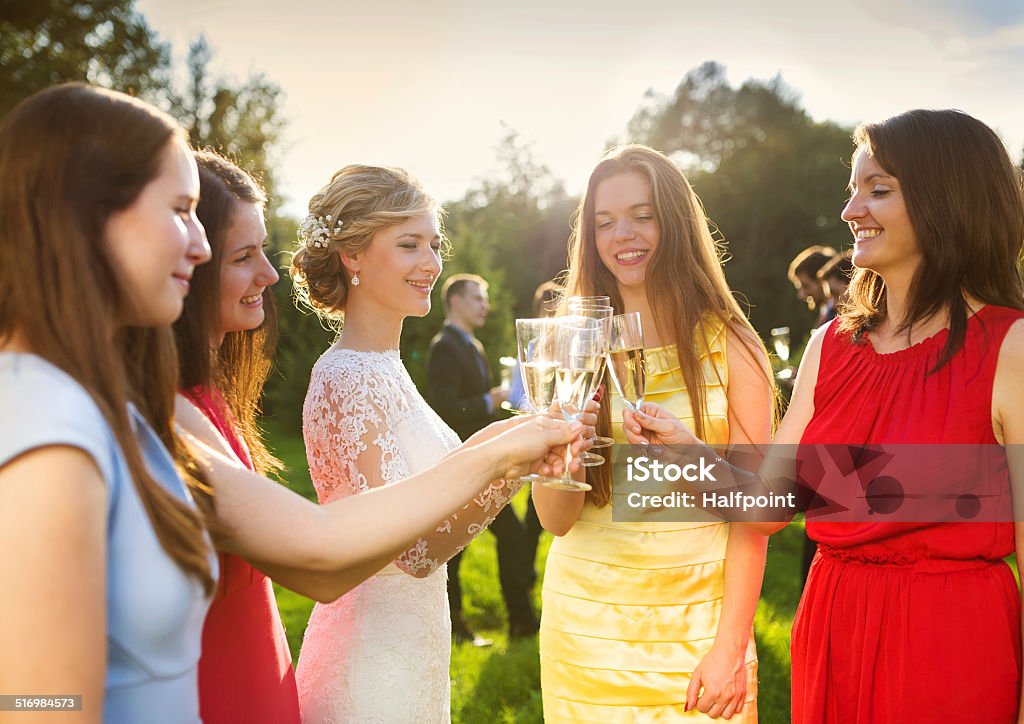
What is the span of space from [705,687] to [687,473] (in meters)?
0.65

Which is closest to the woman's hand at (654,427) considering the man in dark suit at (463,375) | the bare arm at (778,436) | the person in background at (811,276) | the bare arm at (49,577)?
the bare arm at (778,436)

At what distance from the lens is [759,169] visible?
26031 millimetres

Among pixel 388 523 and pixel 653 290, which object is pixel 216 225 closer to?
pixel 388 523

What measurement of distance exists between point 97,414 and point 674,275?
2149 mm

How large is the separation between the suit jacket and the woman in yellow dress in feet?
15.9

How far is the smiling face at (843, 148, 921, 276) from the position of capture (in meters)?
2.57

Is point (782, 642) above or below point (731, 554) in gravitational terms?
below

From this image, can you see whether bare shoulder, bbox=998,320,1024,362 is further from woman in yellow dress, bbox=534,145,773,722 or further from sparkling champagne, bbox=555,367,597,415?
sparkling champagne, bbox=555,367,597,415

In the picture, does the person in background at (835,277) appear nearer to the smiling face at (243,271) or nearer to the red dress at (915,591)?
the red dress at (915,591)

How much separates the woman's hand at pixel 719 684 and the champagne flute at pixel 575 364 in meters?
0.89

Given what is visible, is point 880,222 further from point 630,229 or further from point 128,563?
point 128,563

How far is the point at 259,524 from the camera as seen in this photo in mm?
1671

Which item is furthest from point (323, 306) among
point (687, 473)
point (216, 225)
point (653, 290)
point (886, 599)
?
point (886, 599)

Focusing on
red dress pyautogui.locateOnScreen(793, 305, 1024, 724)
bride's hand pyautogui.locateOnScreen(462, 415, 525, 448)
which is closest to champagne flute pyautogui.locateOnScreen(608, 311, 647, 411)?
bride's hand pyautogui.locateOnScreen(462, 415, 525, 448)
